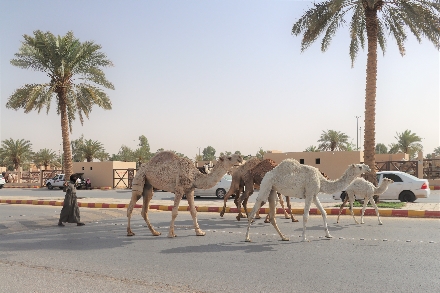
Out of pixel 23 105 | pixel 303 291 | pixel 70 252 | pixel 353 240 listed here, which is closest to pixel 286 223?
pixel 353 240

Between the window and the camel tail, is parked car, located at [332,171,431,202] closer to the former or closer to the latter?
the window

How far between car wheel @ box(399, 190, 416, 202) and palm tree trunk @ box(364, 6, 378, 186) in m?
2.24

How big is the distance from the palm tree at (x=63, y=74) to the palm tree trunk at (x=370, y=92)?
15.6 metres

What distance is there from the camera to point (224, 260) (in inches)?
323

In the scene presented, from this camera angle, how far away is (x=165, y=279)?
6902 mm

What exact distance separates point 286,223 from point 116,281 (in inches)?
298

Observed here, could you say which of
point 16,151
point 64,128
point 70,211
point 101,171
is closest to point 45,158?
point 16,151

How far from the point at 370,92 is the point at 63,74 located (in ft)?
55.6

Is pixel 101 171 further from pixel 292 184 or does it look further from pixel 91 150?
pixel 292 184

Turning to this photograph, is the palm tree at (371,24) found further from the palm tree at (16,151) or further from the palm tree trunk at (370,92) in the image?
the palm tree at (16,151)

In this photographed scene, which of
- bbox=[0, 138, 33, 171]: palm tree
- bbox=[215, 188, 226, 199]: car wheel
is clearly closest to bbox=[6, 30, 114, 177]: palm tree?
bbox=[215, 188, 226, 199]: car wheel

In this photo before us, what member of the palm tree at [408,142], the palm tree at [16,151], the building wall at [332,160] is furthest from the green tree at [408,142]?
the palm tree at [16,151]

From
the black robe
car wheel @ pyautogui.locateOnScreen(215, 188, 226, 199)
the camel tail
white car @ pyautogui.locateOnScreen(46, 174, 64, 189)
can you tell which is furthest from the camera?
white car @ pyautogui.locateOnScreen(46, 174, 64, 189)

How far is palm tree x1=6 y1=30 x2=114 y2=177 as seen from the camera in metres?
26.7
